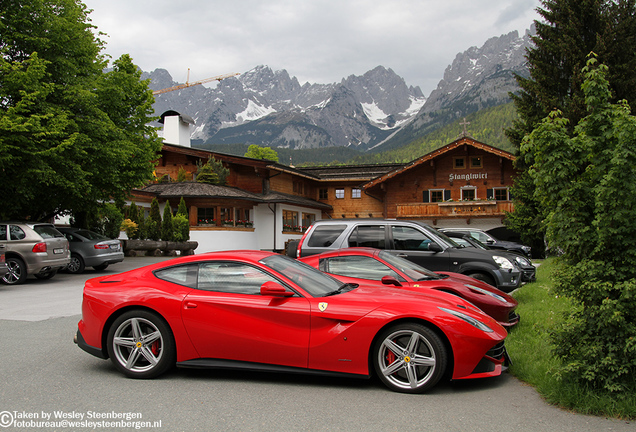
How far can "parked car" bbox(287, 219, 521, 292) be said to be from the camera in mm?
9688

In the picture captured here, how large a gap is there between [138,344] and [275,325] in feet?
5.02

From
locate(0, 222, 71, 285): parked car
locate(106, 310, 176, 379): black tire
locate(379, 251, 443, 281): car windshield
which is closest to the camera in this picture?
locate(106, 310, 176, 379): black tire

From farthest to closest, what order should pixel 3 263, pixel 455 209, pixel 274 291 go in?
pixel 455 209
pixel 3 263
pixel 274 291

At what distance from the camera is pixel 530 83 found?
2411 centimetres

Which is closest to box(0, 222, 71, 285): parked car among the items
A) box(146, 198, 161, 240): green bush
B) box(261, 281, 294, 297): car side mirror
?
box(261, 281, 294, 297): car side mirror

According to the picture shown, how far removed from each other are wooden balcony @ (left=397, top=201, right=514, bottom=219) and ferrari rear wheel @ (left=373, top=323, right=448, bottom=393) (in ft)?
102

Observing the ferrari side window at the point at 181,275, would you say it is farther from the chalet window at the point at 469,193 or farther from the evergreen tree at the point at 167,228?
the chalet window at the point at 469,193

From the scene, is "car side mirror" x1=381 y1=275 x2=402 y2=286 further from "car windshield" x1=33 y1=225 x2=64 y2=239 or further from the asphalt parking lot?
"car windshield" x1=33 y1=225 x2=64 y2=239

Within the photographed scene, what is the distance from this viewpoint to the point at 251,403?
4441 mm

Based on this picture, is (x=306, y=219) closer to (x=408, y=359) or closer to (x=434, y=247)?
(x=434, y=247)

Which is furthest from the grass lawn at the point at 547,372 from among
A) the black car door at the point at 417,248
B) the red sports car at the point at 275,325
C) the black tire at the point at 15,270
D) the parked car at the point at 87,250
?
the parked car at the point at 87,250

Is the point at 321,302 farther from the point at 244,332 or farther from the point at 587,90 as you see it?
the point at 587,90

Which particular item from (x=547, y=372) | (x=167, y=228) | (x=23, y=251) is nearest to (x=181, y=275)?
(x=547, y=372)

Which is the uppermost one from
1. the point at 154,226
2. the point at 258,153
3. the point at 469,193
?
the point at 258,153
